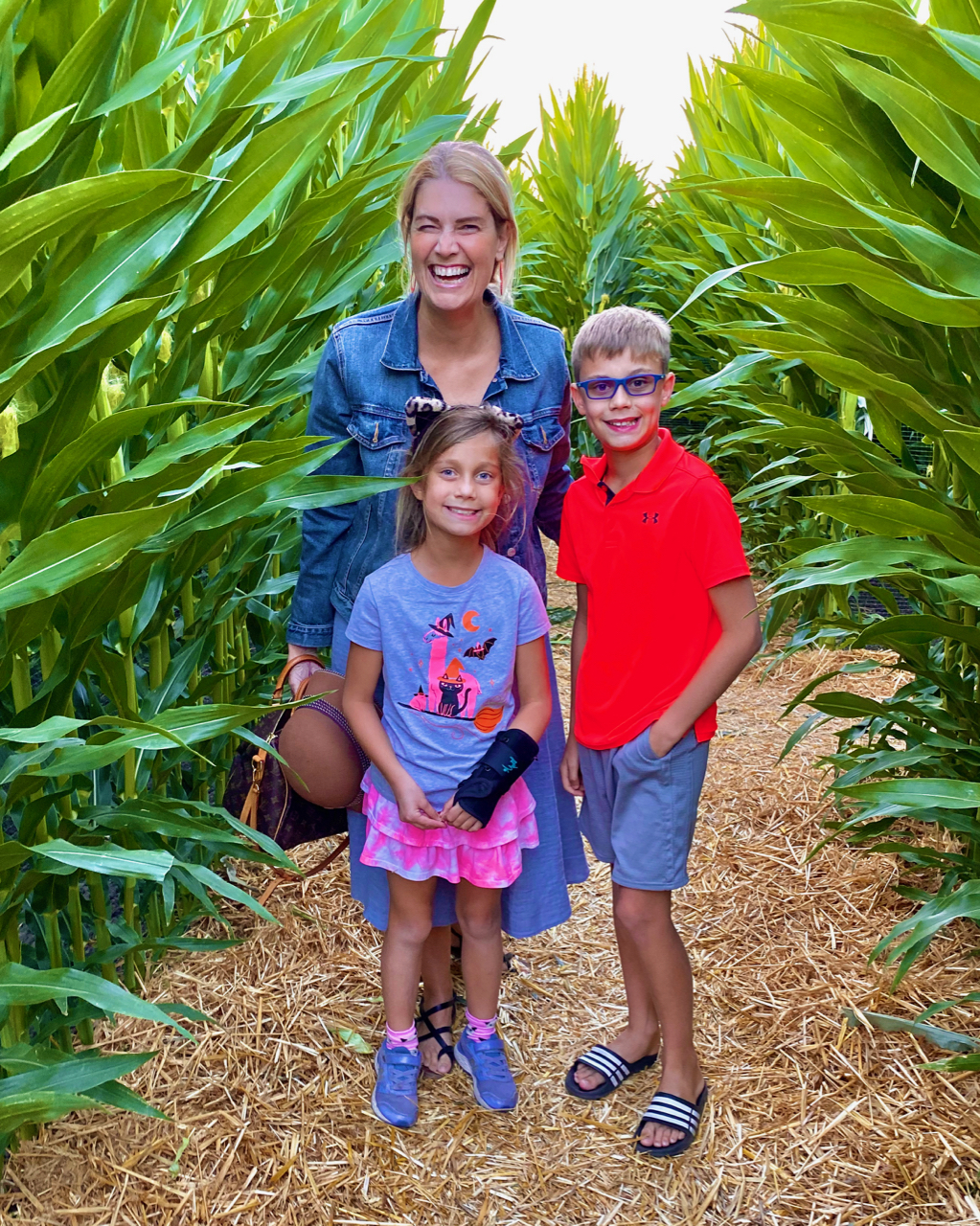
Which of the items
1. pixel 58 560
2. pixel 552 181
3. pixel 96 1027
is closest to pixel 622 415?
pixel 58 560

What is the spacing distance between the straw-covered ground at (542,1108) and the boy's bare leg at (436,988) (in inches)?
1.8

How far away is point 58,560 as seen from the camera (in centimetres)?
99

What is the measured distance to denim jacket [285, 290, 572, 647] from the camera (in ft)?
5.18

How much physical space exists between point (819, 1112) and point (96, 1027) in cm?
114

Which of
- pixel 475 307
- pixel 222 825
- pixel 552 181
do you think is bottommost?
pixel 222 825

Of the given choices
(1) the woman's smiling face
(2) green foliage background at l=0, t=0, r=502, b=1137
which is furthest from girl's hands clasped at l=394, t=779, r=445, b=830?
(1) the woman's smiling face

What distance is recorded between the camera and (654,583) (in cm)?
149

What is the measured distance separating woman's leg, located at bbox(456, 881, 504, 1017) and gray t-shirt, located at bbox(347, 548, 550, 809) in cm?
19

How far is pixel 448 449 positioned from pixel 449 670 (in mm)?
313

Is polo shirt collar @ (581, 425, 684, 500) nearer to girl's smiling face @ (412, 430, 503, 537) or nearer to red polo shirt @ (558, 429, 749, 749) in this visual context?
red polo shirt @ (558, 429, 749, 749)

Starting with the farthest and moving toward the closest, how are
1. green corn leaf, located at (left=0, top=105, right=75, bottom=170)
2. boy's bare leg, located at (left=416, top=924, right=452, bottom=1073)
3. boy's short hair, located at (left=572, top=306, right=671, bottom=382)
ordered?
boy's bare leg, located at (left=416, top=924, right=452, bottom=1073), boy's short hair, located at (left=572, top=306, right=671, bottom=382), green corn leaf, located at (left=0, top=105, right=75, bottom=170)

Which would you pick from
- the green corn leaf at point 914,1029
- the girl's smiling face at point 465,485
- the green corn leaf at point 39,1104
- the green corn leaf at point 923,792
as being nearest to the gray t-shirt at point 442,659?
the girl's smiling face at point 465,485

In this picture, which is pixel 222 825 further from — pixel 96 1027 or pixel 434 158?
pixel 434 158

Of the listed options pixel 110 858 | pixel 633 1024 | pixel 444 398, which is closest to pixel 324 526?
pixel 444 398
